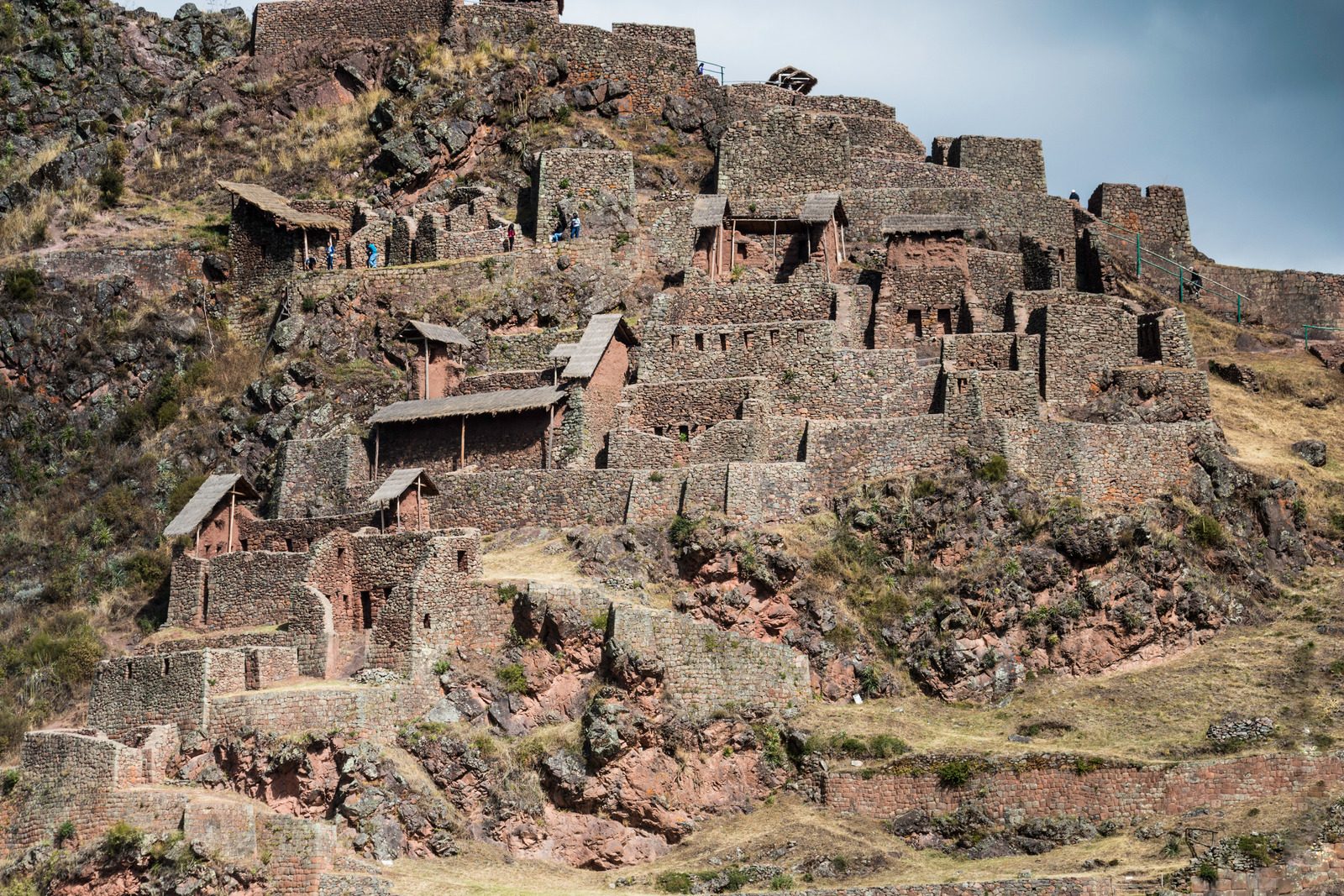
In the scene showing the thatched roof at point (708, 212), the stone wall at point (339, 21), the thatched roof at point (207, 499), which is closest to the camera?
the thatched roof at point (207, 499)

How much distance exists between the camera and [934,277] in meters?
57.6

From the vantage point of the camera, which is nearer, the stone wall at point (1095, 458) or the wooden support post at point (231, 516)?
the stone wall at point (1095, 458)

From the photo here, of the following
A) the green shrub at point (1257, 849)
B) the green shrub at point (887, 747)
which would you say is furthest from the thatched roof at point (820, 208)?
the green shrub at point (1257, 849)

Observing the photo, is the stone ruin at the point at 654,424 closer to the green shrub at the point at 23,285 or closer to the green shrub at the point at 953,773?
the green shrub at the point at 953,773

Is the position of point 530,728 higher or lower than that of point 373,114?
lower

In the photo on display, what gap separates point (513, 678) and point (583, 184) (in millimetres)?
22399

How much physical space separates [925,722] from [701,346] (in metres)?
14.1

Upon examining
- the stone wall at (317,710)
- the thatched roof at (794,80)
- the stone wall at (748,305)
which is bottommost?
the stone wall at (317,710)

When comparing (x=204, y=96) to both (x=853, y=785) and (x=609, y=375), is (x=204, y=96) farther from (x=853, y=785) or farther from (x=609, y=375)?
(x=853, y=785)

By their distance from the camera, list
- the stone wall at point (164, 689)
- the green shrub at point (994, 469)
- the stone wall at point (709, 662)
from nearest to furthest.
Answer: the stone wall at point (164, 689), the stone wall at point (709, 662), the green shrub at point (994, 469)

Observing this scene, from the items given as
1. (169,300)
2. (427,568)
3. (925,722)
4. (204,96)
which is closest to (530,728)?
(427,568)

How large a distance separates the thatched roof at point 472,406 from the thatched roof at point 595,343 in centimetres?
75

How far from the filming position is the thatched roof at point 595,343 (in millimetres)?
54406

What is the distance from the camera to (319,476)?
55438mm
